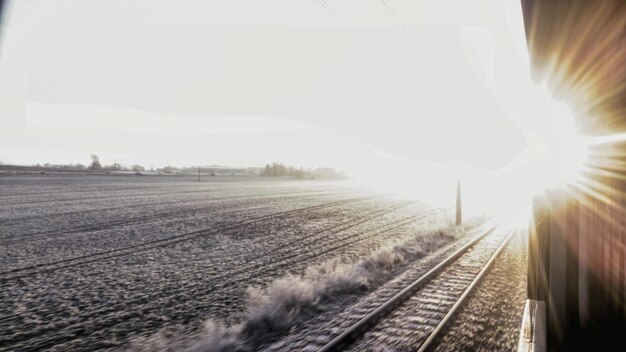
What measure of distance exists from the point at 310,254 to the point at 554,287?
915 centimetres

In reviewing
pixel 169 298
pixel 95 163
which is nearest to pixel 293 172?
pixel 95 163

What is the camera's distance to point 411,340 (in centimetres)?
642

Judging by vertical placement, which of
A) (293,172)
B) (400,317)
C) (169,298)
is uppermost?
(293,172)

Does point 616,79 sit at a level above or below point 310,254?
above

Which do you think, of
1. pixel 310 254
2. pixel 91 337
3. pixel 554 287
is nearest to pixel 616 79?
pixel 554 287

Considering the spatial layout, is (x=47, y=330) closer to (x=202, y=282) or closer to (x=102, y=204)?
(x=202, y=282)

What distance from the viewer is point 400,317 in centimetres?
750

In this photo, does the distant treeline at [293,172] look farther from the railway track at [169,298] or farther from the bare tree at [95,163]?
the railway track at [169,298]

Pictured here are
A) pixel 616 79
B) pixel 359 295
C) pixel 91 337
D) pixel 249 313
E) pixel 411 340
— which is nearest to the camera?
pixel 616 79

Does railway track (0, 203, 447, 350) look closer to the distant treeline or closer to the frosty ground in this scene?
the frosty ground

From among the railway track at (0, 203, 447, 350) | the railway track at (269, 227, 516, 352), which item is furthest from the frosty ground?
the railway track at (269, 227, 516, 352)

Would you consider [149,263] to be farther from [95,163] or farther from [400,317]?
Answer: [95,163]

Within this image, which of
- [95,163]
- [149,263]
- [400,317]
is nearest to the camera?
[400,317]

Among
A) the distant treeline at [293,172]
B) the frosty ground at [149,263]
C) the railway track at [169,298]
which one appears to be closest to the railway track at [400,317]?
the frosty ground at [149,263]
